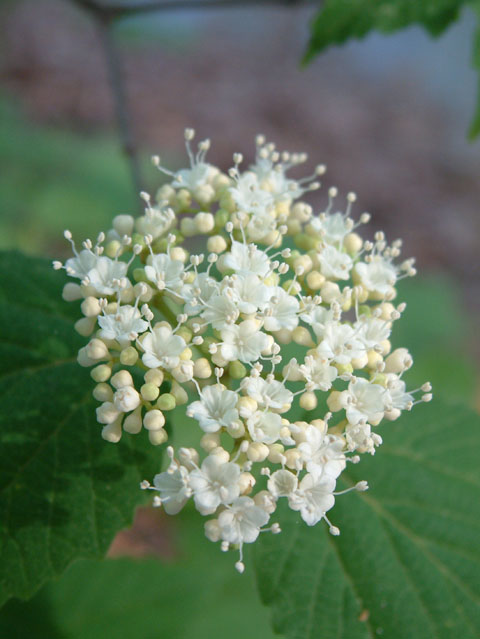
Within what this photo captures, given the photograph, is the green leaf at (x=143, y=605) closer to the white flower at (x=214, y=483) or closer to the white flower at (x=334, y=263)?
the white flower at (x=214, y=483)

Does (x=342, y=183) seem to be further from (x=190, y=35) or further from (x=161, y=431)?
(x=161, y=431)

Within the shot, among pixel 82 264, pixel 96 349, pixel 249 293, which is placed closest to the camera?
pixel 96 349

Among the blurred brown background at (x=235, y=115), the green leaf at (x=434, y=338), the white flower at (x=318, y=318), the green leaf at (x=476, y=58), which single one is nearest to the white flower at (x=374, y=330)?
the white flower at (x=318, y=318)

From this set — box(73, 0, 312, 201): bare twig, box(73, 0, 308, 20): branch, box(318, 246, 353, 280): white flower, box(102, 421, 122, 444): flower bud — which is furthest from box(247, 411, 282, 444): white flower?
box(73, 0, 308, 20): branch

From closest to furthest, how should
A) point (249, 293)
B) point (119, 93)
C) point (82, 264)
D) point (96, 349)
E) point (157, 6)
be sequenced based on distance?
point (96, 349)
point (249, 293)
point (82, 264)
point (157, 6)
point (119, 93)

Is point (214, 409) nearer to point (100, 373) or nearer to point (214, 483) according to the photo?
point (214, 483)

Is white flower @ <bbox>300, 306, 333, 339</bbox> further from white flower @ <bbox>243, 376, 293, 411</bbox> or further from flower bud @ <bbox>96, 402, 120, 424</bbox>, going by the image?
flower bud @ <bbox>96, 402, 120, 424</bbox>

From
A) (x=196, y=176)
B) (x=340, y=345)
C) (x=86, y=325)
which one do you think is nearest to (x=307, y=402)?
(x=340, y=345)

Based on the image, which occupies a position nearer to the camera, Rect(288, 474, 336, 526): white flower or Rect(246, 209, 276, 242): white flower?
Rect(288, 474, 336, 526): white flower
